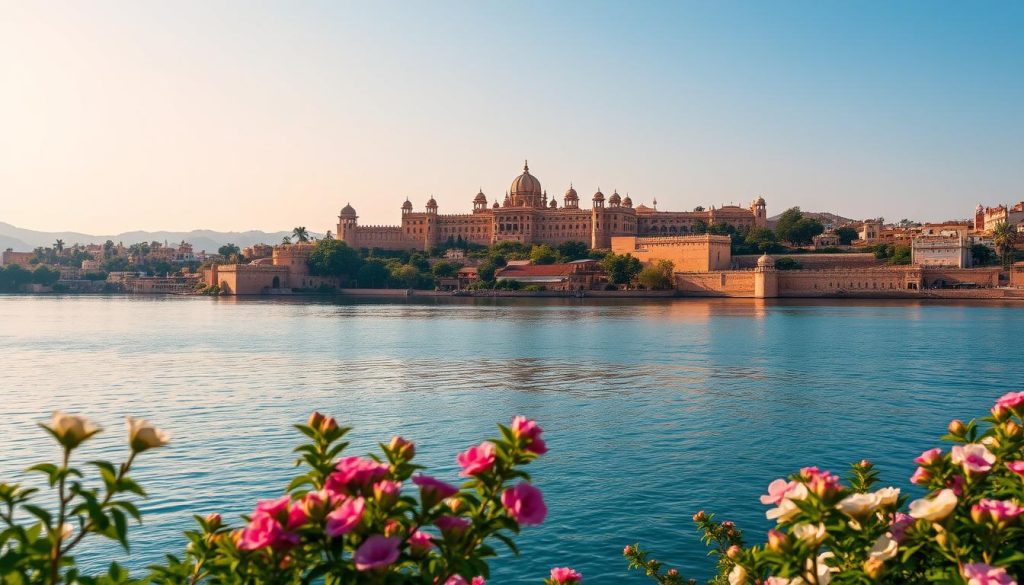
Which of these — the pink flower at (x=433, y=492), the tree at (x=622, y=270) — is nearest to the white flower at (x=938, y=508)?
the pink flower at (x=433, y=492)

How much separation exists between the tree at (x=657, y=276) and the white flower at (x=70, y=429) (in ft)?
208

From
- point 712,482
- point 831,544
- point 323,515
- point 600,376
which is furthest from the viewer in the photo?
point 600,376

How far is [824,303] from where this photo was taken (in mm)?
56594

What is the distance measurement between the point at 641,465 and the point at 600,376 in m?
8.72

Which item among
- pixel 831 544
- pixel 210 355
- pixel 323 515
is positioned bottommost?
pixel 210 355

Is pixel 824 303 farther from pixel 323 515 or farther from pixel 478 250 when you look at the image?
pixel 323 515

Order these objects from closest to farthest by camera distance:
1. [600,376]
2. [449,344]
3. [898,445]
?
[898,445] → [600,376] → [449,344]

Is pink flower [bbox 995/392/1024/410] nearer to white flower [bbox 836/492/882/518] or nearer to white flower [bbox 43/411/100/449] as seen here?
white flower [bbox 836/492/882/518]

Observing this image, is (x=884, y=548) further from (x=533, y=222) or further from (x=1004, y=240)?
(x=533, y=222)

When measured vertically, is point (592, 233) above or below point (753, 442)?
above

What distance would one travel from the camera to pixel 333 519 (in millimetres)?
1957

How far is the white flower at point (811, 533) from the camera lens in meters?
2.20

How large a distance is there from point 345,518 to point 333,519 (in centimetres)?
3

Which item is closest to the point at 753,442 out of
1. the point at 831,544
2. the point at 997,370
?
the point at 831,544
